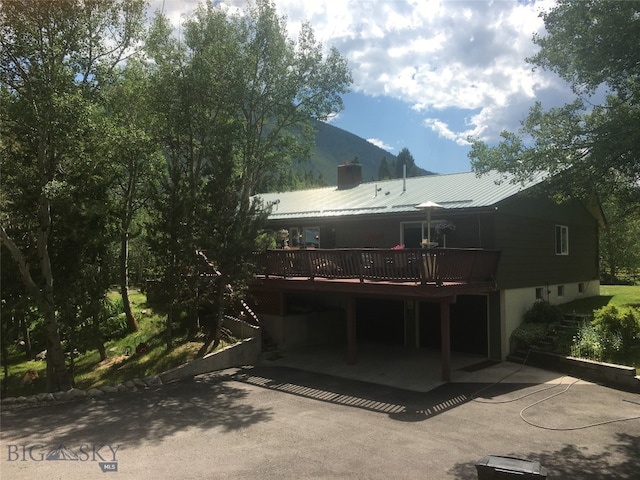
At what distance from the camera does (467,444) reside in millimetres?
7777

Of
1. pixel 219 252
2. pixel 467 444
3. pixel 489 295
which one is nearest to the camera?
pixel 467 444

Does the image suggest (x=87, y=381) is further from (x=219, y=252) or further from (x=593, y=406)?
(x=593, y=406)

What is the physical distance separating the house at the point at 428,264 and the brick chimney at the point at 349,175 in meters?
3.03

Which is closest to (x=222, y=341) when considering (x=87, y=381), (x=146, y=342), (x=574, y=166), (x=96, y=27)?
(x=146, y=342)

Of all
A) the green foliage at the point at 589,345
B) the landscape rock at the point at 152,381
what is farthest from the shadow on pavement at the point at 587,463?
the landscape rock at the point at 152,381

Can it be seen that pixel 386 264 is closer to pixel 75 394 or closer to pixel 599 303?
pixel 75 394

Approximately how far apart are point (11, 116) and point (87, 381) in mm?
7631

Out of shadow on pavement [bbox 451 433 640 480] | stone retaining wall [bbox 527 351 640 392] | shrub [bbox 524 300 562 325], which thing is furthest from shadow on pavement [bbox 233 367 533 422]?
shrub [bbox 524 300 562 325]

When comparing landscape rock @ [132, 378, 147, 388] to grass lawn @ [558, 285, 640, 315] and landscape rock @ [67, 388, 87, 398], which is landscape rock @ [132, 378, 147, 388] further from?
grass lawn @ [558, 285, 640, 315]

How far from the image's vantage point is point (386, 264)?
12.7m

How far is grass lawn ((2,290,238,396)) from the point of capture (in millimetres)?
13391

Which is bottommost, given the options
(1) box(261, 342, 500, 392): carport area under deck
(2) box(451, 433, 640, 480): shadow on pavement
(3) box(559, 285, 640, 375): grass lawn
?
(1) box(261, 342, 500, 392): carport area under deck

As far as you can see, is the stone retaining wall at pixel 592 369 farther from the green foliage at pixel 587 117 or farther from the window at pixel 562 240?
the window at pixel 562 240

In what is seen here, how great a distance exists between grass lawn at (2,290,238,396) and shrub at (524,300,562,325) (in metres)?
10.4
